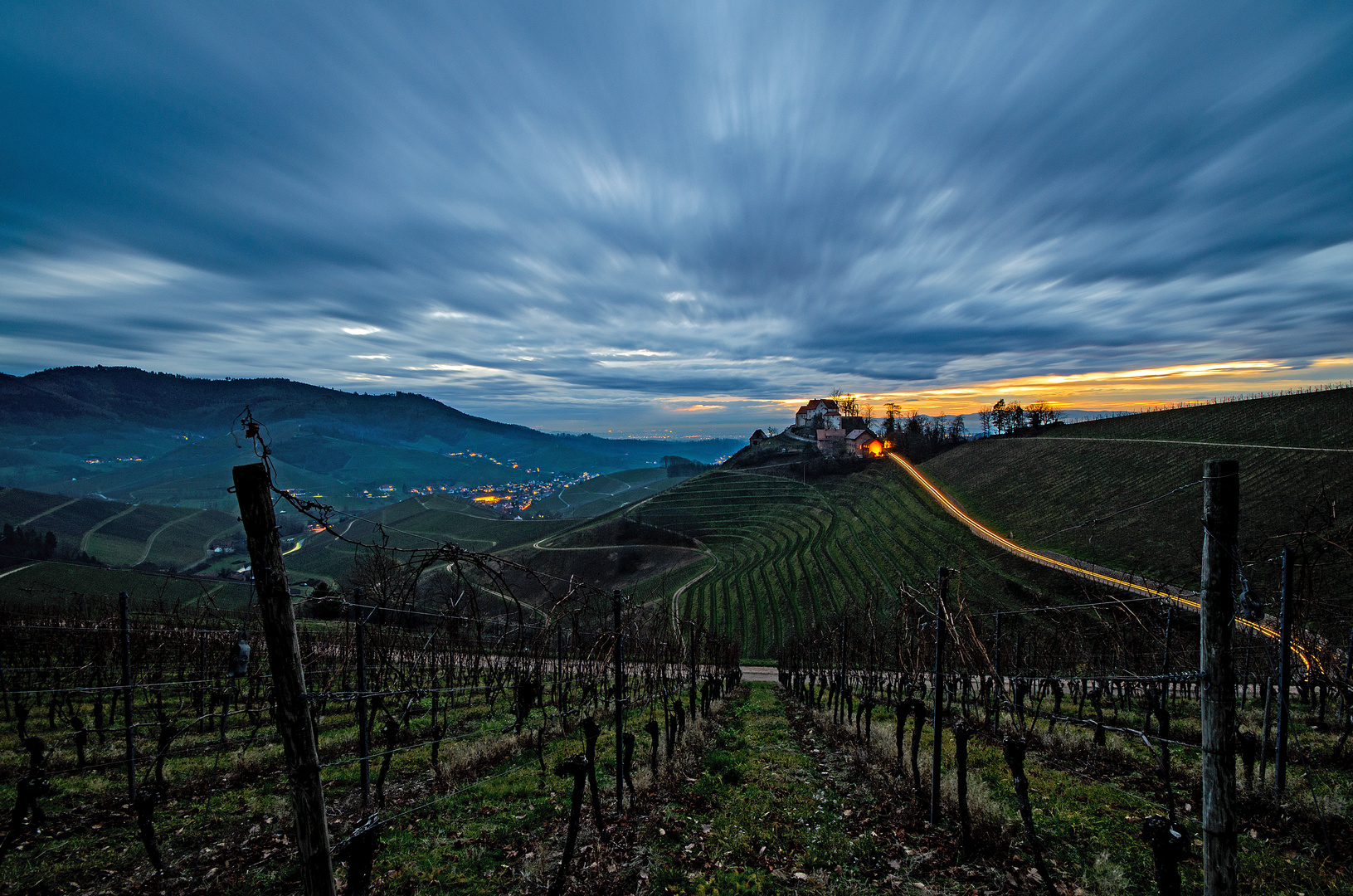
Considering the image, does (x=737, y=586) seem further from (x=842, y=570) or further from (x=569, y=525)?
(x=569, y=525)

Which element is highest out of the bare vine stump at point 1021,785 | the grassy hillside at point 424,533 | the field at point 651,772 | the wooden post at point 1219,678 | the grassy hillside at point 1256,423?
the grassy hillside at point 1256,423

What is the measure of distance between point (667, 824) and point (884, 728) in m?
9.05

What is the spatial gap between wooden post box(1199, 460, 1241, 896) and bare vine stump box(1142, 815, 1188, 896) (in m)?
0.26

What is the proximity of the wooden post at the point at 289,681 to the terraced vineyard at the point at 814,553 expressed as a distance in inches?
1227

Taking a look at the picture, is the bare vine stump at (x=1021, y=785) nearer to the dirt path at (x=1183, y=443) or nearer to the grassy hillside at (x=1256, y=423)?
the dirt path at (x=1183, y=443)

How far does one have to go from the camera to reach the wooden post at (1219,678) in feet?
14.5

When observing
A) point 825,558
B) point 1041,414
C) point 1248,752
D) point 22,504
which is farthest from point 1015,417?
point 22,504

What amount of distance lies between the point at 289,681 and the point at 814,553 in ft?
219

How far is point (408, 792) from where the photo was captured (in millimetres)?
9844

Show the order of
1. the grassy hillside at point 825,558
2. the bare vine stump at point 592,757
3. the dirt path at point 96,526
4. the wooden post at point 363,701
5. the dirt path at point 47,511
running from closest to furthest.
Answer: the wooden post at point 363,701 → the bare vine stump at point 592,757 → the grassy hillside at point 825,558 → the dirt path at point 96,526 → the dirt path at point 47,511

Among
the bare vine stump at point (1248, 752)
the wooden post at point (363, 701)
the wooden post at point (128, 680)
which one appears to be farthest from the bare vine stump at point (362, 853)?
the bare vine stump at point (1248, 752)

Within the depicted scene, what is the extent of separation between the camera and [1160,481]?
58.4 m

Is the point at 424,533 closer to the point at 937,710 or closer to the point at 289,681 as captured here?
the point at 937,710

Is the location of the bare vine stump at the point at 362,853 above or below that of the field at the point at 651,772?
above
